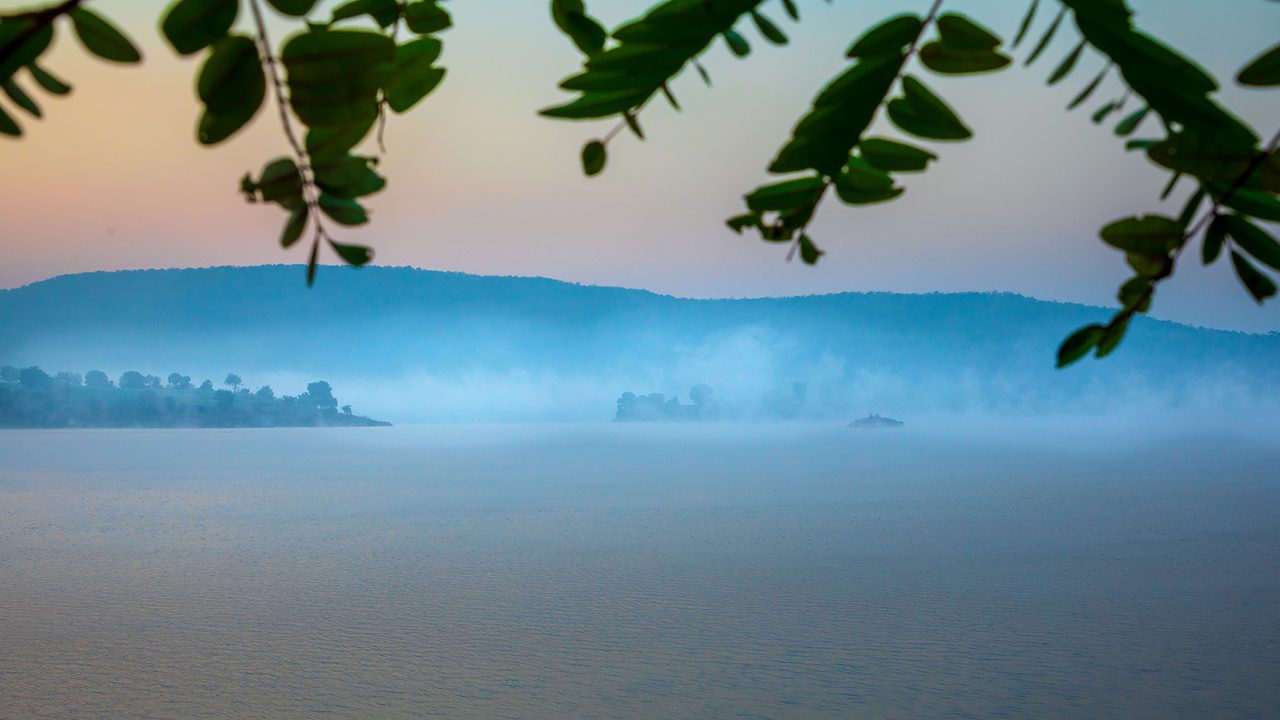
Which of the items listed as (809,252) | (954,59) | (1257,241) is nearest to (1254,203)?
(1257,241)

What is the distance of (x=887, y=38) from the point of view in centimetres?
43

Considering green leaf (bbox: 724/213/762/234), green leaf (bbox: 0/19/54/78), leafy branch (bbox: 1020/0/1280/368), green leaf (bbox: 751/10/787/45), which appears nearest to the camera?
green leaf (bbox: 0/19/54/78)

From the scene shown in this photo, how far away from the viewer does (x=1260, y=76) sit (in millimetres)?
380

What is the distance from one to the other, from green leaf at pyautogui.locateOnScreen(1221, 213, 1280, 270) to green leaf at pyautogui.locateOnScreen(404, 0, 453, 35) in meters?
0.46

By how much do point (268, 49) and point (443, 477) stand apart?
2393 inches

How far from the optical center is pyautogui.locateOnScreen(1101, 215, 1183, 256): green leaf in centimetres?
46

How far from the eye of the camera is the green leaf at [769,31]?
2.34 ft

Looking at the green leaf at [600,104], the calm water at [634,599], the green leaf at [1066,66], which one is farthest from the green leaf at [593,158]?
the calm water at [634,599]

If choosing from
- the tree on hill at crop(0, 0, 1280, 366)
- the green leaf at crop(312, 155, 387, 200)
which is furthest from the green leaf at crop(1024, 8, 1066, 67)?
the green leaf at crop(312, 155, 387, 200)

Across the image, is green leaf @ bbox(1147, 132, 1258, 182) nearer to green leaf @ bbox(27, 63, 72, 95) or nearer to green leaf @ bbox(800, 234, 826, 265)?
green leaf @ bbox(800, 234, 826, 265)

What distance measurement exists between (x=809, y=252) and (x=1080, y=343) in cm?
22

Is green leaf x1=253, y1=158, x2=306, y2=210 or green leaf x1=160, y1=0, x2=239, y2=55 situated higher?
green leaf x1=160, y1=0, x2=239, y2=55

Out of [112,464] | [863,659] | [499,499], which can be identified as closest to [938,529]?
[863,659]

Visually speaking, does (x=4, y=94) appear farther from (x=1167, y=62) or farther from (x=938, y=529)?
(x=938, y=529)
